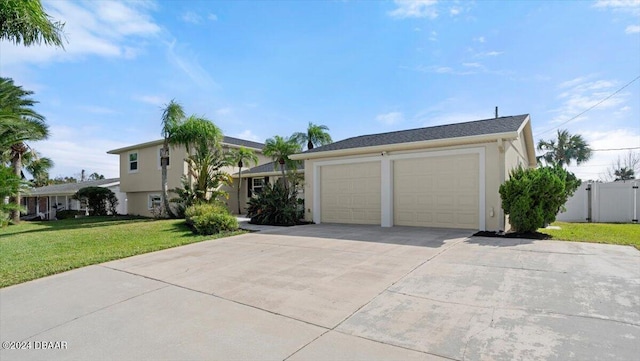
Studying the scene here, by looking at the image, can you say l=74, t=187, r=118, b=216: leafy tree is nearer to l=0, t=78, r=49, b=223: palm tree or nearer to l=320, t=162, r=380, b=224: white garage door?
l=0, t=78, r=49, b=223: palm tree

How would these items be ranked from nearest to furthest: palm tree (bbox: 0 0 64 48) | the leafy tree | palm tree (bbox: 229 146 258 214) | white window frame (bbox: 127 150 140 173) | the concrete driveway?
1. the concrete driveway
2. palm tree (bbox: 0 0 64 48)
3. palm tree (bbox: 229 146 258 214)
4. white window frame (bbox: 127 150 140 173)
5. the leafy tree

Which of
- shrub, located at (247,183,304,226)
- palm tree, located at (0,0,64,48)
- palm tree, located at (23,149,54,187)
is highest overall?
palm tree, located at (0,0,64,48)

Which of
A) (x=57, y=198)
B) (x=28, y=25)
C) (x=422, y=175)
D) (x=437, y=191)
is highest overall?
(x=28, y=25)

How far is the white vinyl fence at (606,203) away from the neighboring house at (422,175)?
3.60 m

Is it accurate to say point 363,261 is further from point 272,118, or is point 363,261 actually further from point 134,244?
point 272,118

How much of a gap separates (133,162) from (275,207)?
13.4 metres

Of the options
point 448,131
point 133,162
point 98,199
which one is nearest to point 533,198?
point 448,131

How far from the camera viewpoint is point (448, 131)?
11.5 metres

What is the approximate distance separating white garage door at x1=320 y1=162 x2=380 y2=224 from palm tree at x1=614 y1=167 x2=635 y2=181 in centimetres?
3131

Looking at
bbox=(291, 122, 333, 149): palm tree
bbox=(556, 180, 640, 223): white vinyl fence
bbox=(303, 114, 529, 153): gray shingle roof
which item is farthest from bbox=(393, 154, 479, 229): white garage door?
bbox=(291, 122, 333, 149): palm tree

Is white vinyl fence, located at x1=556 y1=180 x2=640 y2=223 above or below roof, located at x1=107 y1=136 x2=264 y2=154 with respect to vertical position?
below

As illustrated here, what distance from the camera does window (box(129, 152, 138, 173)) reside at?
2103 centimetres

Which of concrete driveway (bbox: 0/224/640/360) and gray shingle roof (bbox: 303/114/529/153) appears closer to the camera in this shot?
concrete driveway (bbox: 0/224/640/360)

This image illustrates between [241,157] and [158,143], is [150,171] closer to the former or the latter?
[158,143]
